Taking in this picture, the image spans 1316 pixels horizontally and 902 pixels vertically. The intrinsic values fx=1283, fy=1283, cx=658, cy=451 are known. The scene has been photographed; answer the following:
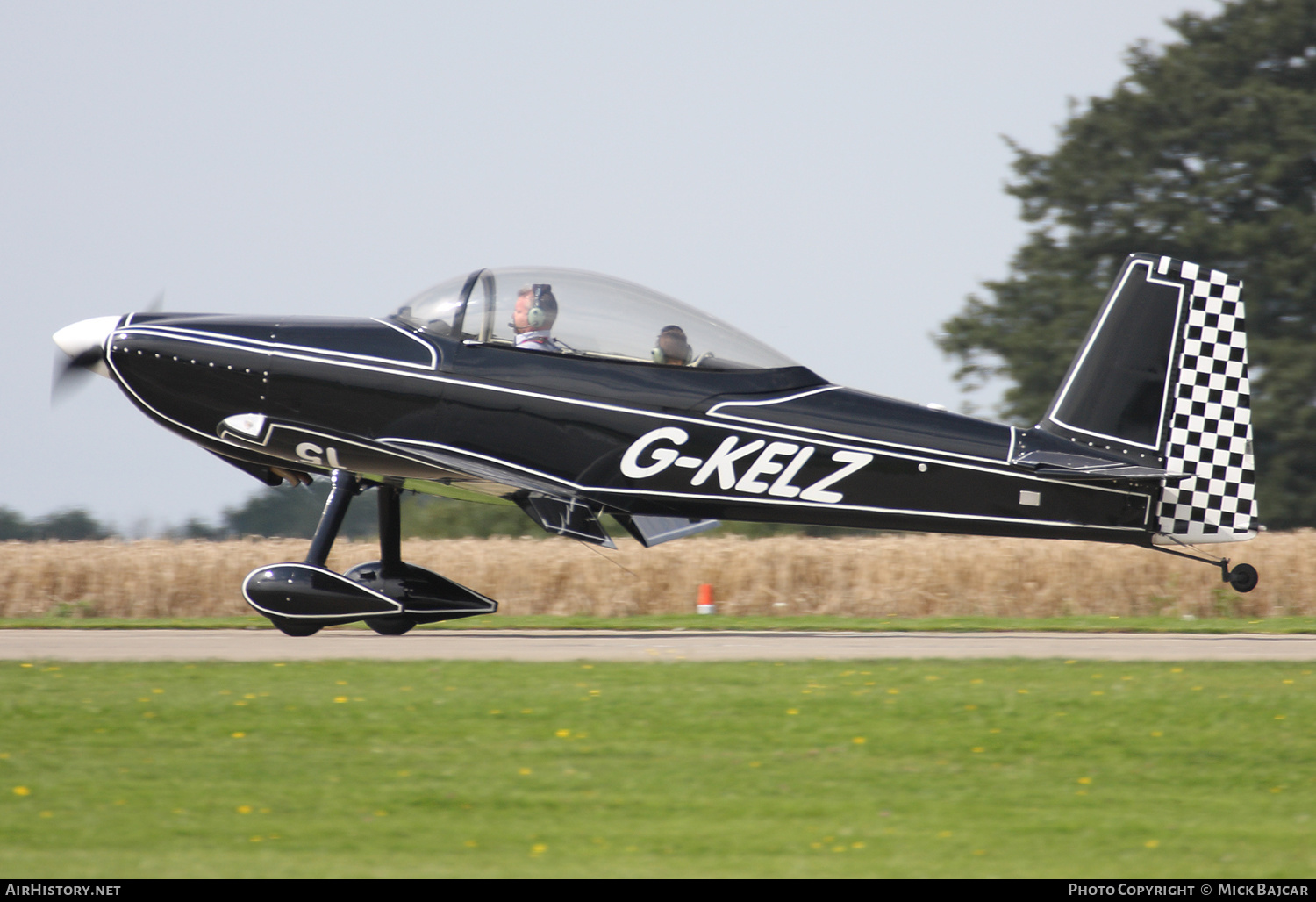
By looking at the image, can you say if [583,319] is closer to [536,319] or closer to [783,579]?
[536,319]

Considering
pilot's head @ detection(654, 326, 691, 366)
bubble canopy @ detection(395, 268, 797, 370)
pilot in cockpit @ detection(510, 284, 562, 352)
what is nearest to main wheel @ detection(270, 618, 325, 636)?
bubble canopy @ detection(395, 268, 797, 370)

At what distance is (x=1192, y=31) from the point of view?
31.7 metres

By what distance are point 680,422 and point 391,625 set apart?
127 inches

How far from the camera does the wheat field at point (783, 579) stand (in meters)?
16.2

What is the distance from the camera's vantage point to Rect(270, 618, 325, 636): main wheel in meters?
10.7

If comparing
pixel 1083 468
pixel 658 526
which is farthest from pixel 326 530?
pixel 1083 468

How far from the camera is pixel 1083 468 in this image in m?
10.3

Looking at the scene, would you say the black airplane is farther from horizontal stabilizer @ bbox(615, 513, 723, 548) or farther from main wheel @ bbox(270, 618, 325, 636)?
horizontal stabilizer @ bbox(615, 513, 723, 548)

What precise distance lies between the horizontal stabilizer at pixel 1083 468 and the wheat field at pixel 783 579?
6032 millimetres

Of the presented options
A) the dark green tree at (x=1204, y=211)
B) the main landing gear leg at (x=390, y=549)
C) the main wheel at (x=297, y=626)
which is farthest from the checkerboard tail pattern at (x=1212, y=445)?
the dark green tree at (x=1204, y=211)

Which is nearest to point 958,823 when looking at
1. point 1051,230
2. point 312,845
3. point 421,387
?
point 312,845

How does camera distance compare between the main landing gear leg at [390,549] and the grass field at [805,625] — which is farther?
the grass field at [805,625]

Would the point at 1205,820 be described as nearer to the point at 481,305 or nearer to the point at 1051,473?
the point at 1051,473

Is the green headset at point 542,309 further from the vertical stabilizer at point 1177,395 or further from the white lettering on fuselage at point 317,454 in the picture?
the vertical stabilizer at point 1177,395
